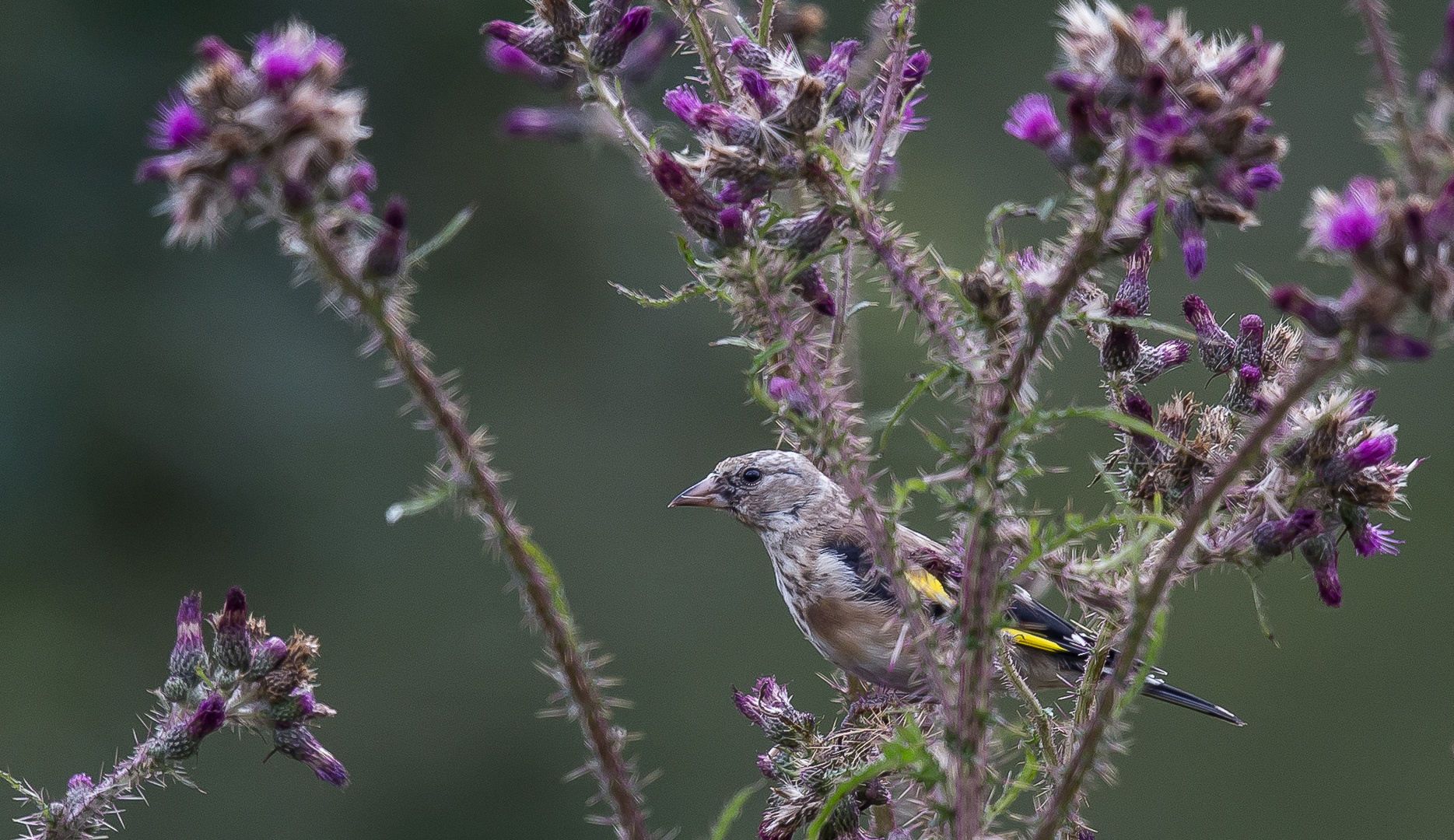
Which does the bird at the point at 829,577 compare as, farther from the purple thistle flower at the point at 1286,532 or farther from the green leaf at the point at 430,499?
the green leaf at the point at 430,499

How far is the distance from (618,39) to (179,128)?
66 centimetres

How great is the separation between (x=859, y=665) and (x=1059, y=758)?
1.05 metres

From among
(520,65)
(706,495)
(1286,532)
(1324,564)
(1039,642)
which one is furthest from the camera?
(706,495)

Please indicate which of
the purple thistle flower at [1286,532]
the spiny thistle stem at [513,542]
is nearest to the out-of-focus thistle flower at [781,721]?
the spiny thistle stem at [513,542]

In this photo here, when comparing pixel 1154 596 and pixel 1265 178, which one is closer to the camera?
pixel 1154 596

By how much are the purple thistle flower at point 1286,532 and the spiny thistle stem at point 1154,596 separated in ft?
0.78

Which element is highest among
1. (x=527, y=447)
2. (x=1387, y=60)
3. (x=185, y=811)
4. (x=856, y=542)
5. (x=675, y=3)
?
(x=527, y=447)

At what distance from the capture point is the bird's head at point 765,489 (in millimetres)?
2717

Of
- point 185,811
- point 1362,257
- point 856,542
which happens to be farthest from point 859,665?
point 185,811

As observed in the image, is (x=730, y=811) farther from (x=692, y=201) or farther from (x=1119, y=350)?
(x=1119, y=350)

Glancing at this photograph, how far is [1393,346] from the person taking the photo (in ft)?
3.17

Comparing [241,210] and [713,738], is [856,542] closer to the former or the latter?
[241,210]

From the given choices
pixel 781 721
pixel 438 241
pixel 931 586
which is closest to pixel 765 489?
pixel 931 586

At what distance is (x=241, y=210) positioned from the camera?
40.9 inches
